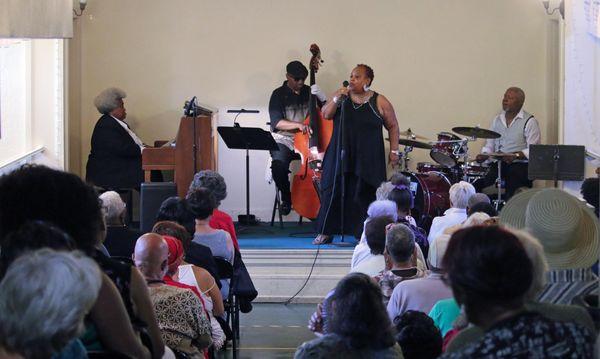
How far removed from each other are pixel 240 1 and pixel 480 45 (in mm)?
2678

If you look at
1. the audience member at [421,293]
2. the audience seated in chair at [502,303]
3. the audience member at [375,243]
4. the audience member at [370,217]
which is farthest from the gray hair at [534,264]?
the audience member at [370,217]

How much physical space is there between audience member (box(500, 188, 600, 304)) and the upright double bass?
597 cm

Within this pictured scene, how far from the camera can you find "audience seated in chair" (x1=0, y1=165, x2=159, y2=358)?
8.48 ft

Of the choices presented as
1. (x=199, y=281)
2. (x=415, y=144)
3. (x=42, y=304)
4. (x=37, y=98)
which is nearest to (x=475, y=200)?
(x=199, y=281)

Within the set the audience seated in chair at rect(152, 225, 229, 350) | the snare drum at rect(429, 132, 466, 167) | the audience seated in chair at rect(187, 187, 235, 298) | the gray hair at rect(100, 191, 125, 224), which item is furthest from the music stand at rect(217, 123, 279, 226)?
the audience seated in chair at rect(152, 225, 229, 350)

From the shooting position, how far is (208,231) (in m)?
5.71

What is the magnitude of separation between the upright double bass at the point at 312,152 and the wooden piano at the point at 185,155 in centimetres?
94

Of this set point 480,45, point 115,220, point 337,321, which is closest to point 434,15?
point 480,45

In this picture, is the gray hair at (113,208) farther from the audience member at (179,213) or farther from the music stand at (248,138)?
the music stand at (248,138)

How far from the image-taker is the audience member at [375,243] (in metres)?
4.96

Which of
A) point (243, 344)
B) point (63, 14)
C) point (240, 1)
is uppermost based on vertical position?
point (240, 1)

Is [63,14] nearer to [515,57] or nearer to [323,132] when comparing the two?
[323,132]

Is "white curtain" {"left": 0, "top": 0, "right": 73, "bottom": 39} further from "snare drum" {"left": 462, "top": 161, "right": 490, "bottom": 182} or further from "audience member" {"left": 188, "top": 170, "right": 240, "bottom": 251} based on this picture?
"snare drum" {"left": 462, "top": 161, "right": 490, "bottom": 182}

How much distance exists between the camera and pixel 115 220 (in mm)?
5254
